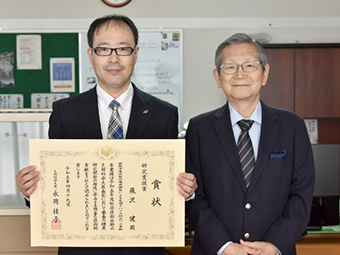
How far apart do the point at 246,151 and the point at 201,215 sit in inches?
11.7

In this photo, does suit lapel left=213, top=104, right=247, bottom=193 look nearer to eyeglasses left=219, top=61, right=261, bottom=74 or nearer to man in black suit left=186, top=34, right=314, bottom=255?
man in black suit left=186, top=34, right=314, bottom=255

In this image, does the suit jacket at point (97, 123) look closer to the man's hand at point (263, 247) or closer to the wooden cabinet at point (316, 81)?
the man's hand at point (263, 247)

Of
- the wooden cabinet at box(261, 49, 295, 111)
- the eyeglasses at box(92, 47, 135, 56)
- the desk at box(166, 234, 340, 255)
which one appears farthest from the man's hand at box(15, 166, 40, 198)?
the wooden cabinet at box(261, 49, 295, 111)

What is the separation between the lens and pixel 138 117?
1.62 meters

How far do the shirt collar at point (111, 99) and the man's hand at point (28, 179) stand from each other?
0.36 m

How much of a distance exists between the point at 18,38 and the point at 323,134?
9.15 ft

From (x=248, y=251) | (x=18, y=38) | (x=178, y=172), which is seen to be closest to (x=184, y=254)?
(x=248, y=251)

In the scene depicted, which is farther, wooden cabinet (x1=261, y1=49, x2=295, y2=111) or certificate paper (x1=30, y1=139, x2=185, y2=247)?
wooden cabinet (x1=261, y1=49, x2=295, y2=111)

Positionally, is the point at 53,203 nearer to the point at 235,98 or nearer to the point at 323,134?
the point at 235,98

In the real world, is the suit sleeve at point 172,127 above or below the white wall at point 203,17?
below

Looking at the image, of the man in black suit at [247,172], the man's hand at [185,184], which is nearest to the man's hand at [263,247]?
the man in black suit at [247,172]

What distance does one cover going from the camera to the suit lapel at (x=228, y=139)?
162cm

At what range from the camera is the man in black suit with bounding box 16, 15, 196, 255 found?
5.18ft

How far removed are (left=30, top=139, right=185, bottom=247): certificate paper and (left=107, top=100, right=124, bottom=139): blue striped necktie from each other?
0.43ft
